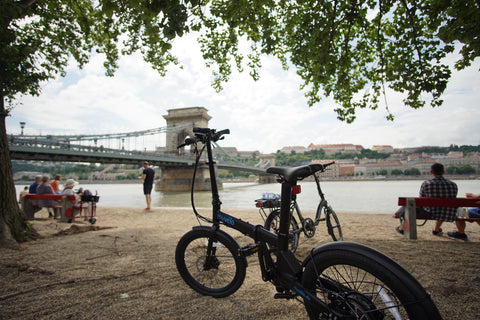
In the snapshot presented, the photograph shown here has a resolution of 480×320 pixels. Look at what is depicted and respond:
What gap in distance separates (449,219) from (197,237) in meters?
2.99

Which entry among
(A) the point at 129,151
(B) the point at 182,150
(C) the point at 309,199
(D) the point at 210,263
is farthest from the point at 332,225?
(B) the point at 182,150

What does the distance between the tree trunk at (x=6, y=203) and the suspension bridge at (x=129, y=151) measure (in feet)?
46.8

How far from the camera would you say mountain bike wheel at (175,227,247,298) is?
165cm

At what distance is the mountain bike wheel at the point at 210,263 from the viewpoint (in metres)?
1.65

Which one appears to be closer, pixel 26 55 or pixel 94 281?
pixel 94 281

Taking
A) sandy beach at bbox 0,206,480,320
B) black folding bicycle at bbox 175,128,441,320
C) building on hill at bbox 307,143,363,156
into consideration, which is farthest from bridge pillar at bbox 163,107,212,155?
building on hill at bbox 307,143,363,156

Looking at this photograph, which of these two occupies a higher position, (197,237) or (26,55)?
(26,55)

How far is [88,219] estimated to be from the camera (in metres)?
5.09

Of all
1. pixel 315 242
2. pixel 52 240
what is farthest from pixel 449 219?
pixel 52 240

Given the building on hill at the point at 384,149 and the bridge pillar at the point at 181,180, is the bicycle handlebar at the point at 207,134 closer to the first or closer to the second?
the bridge pillar at the point at 181,180

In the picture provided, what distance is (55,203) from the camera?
5277mm

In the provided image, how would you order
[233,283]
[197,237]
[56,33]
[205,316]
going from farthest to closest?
[56,33]
[197,237]
[233,283]
[205,316]

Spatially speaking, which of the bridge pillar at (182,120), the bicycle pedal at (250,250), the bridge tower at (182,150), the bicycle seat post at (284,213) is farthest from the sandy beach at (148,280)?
the bridge pillar at (182,120)

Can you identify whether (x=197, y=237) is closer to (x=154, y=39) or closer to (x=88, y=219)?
(x=154, y=39)
